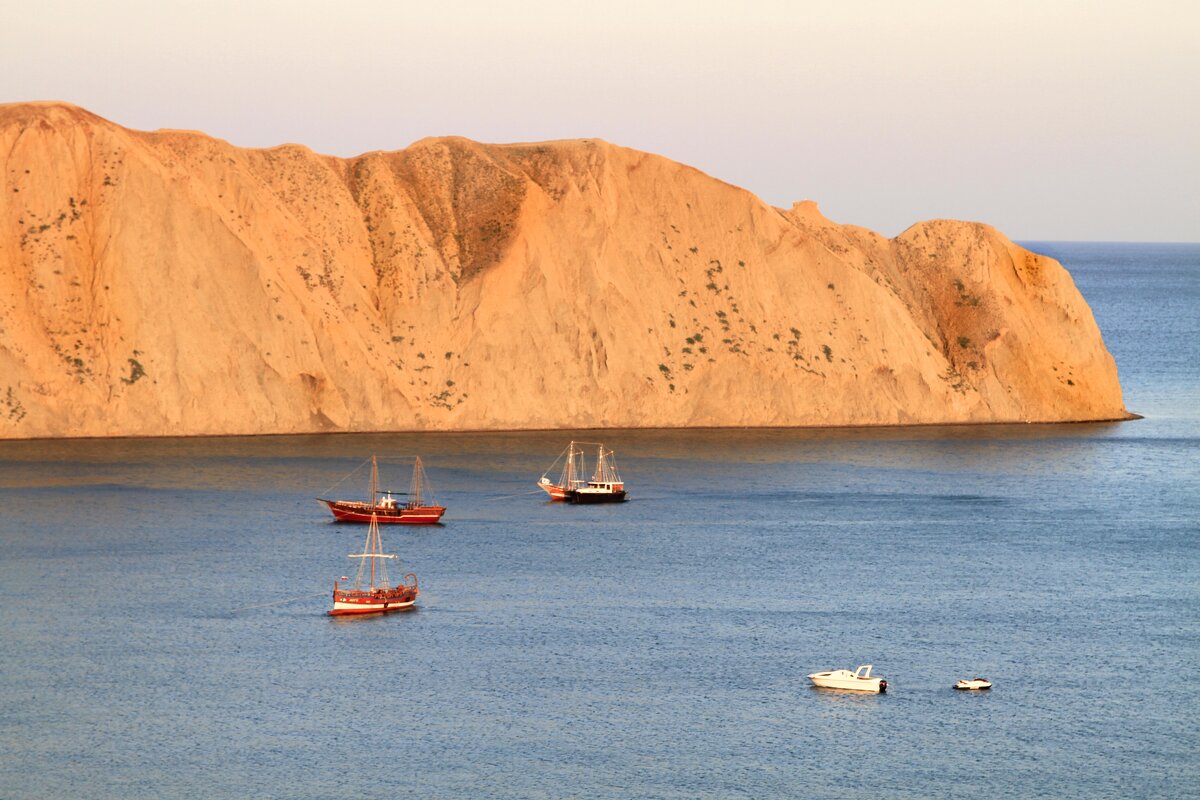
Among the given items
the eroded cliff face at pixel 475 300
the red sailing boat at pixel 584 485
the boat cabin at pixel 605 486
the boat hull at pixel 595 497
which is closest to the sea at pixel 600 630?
the red sailing boat at pixel 584 485

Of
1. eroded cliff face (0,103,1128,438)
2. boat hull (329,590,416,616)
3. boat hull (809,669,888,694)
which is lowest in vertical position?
boat hull (809,669,888,694)

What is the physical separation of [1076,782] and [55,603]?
46.8 metres

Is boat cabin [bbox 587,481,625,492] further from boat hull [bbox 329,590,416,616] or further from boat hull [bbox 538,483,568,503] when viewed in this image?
boat hull [bbox 329,590,416,616]

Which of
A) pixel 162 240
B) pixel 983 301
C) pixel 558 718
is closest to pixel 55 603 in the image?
pixel 558 718

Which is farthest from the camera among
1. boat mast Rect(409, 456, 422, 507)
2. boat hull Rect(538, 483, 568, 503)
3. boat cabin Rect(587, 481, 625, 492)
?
boat hull Rect(538, 483, 568, 503)

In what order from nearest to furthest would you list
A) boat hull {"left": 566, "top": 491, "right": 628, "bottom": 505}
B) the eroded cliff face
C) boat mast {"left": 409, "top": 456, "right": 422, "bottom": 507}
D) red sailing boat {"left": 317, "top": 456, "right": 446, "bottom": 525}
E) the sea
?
1. the sea
2. red sailing boat {"left": 317, "top": 456, "right": 446, "bottom": 525}
3. boat mast {"left": 409, "top": 456, "right": 422, "bottom": 507}
4. boat hull {"left": 566, "top": 491, "right": 628, "bottom": 505}
5. the eroded cliff face

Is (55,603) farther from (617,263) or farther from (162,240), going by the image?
(617,263)

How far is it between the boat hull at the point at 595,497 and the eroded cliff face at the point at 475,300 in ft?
82.7

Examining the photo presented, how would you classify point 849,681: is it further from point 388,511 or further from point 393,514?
point 388,511

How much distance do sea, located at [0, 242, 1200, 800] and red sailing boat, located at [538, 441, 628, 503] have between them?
79.0 inches

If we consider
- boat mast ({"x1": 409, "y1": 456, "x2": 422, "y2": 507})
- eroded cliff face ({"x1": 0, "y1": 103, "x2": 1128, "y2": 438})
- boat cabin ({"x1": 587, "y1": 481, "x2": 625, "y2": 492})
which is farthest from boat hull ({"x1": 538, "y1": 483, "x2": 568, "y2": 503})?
eroded cliff face ({"x1": 0, "y1": 103, "x2": 1128, "y2": 438})

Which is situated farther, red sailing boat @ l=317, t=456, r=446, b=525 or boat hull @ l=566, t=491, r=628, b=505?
boat hull @ l=566, t=491, r=628, b=505

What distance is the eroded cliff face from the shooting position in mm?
135375

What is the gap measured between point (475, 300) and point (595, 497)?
34.1 metres
